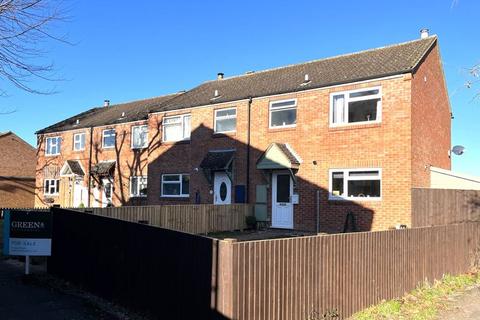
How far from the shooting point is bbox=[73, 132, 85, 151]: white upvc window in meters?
31.9

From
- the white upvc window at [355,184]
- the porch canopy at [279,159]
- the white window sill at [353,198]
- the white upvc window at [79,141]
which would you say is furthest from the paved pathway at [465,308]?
the white upvc window at [79,141]

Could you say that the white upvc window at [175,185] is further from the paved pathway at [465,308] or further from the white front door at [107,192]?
the paved pathway at [465,308]

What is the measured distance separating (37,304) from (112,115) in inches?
996

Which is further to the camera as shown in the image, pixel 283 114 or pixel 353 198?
pixel 283 114

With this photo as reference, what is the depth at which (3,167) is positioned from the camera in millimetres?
38594

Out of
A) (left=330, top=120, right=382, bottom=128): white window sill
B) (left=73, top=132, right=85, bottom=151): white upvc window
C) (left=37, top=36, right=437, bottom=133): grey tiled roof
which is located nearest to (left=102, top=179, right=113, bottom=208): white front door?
(left=73, top=132, right=85, bottom=151): white upvc window

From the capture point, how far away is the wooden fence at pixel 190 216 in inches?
631

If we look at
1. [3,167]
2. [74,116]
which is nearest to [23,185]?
[3,167]

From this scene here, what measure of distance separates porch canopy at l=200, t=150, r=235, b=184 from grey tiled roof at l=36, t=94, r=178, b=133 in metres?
6.74

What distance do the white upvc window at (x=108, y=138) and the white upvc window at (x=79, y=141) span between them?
2.58 m

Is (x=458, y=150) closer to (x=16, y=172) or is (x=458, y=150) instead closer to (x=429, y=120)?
(x=429, y=120)

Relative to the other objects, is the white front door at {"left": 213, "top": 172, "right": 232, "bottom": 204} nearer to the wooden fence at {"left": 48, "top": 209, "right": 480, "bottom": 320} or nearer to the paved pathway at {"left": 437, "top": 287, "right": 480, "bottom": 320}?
the wooden fence at {"left": 48, "top": 209, "right": 480, "bottom": 320}

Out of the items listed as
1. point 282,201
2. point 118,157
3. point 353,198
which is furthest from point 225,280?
point 118,157

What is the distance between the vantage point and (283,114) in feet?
64.3
